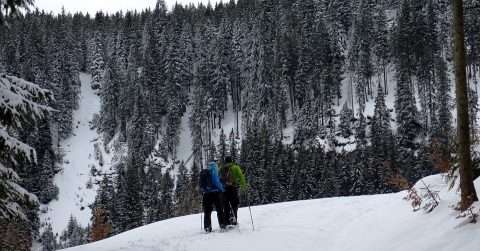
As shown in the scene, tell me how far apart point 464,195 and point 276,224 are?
558cm

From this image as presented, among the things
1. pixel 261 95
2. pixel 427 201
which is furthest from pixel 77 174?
pixel 427 201

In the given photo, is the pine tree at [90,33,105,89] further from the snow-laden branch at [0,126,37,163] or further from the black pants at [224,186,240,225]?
the snow-laden branch at [0,126,37,163]

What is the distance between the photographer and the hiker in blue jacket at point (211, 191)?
11781mm

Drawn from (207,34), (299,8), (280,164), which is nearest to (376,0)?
(299,8)

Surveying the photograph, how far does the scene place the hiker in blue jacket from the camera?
11.8 m

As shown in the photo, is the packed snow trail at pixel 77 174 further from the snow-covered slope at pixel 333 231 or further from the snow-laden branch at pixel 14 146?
the snow-laden branch at pixel 14 146

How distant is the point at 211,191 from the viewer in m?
11.8

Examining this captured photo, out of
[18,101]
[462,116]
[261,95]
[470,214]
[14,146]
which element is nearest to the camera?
[18,101]

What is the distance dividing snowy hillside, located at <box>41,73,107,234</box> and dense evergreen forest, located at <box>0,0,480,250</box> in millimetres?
1975

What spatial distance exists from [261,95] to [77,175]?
34.9m

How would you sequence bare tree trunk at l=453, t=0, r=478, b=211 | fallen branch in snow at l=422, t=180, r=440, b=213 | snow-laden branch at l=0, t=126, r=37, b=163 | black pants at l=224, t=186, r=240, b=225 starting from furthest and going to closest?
black pants at l=224, t=186, r=240, b=225 → fallen branch in snow at l=422, t=180, r=440, b=213 → bare tree trunk at l=453, t=0, r=478, b=211 → snow-laden branch at l=0, t=126, r=37, b=163

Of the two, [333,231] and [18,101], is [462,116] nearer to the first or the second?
[333,231]

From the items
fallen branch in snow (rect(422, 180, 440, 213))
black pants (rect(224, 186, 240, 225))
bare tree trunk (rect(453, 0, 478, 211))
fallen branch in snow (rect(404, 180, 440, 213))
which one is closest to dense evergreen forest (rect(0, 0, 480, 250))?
black pants (rect(224, 186, 240, 225))

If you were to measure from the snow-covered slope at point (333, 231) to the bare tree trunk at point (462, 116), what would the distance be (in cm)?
42
